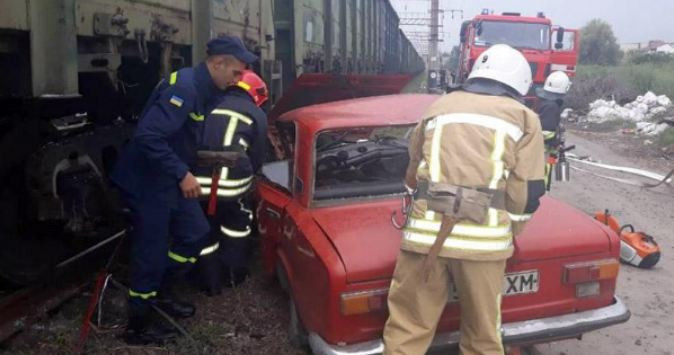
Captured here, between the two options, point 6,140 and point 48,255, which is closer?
point 6,140

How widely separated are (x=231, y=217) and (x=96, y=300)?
111cm

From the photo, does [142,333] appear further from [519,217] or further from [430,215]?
[519,217]

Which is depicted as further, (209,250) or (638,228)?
(638,228)

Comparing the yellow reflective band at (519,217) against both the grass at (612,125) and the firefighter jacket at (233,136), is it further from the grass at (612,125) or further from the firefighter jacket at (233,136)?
the grass at (612,125)

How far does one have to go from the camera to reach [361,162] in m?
4.22

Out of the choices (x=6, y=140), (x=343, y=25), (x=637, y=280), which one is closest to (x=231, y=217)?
(x=6, y=140)

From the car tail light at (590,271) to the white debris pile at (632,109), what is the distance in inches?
663

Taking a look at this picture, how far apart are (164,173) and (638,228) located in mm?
5362

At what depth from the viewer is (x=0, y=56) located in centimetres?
331

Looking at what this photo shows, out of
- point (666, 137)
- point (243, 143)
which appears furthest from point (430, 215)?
point (666, 137)

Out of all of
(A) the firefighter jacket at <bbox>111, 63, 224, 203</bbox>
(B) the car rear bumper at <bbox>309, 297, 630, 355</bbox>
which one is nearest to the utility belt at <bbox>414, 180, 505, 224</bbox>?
(B) the car rear bumper at <bbox>309, 297, 630, 355</bbox>

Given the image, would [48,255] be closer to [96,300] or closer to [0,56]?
[96,300]

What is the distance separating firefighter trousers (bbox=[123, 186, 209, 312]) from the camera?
12.1 feet

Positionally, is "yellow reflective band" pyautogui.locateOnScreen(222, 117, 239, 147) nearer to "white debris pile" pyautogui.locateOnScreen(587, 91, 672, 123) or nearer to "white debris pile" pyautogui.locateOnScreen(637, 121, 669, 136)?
"white debris pile" pyautogui.locateOnScreen(637, 121, 669, 136)
